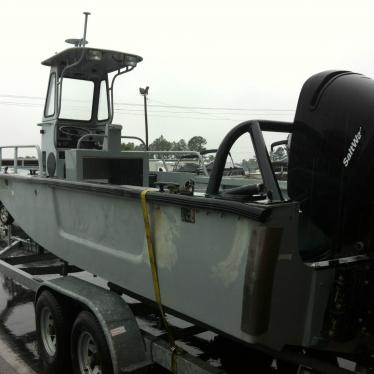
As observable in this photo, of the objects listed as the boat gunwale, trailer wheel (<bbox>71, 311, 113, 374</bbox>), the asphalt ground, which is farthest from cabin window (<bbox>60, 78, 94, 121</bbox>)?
trailer wheel (<bbox>71, 311, 113, 374</bbox>)

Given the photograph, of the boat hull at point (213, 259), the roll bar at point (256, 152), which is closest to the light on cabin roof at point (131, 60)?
the boat hull at point (213, 259)

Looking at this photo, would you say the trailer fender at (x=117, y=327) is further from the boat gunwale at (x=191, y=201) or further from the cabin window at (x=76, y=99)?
the cabin window at (x=76, y=99)

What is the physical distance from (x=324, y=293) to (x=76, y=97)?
4387mm

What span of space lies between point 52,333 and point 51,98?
303cm

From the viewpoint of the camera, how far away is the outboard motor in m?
2.59

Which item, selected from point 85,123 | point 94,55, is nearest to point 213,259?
point 94,55

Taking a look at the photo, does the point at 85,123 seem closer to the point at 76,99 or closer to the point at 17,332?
the point at 76,99

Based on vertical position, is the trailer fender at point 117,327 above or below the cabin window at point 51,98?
below

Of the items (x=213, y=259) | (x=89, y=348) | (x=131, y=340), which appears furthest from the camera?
(x=89, y=348)

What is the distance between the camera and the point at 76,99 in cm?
604

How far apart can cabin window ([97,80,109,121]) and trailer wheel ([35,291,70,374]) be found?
116 inches

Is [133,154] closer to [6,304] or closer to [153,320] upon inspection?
[153,320]

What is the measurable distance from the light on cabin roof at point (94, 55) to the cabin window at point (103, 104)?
3.00 ft

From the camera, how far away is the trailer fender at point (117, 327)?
10.2 ft
